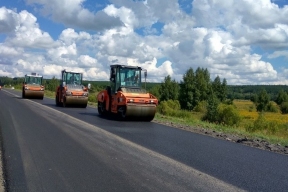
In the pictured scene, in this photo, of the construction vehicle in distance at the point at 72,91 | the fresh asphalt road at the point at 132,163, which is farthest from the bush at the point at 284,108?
the fresh asphalt road at the point at 132,163

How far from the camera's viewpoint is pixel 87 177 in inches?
263

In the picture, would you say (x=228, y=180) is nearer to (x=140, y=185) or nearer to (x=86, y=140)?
(x=140, y=185)

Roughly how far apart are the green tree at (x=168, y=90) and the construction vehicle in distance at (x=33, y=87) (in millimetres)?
49460

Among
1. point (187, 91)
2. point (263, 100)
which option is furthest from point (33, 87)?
point (263, 100)

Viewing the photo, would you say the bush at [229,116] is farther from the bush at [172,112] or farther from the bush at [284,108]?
the bush at [284,108]

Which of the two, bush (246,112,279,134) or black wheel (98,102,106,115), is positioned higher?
black wheel (98,102,106,115)

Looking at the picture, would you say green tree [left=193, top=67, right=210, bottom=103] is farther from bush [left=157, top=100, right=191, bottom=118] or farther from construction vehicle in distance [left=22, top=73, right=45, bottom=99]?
construction vehicle in distance [left=22, top=73, right=45, bottom=99]

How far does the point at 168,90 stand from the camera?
3410 inches

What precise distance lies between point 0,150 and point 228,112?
117 feet

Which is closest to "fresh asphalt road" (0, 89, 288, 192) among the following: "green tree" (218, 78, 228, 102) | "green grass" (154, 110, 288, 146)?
"green grass" (154, 110, 288, 146)

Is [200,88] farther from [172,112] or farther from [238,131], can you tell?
[238,131]

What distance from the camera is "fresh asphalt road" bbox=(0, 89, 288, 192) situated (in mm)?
6320

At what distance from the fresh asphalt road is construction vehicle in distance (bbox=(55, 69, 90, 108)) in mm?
14185

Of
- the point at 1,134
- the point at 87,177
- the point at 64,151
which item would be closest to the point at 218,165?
the point at 87,177
